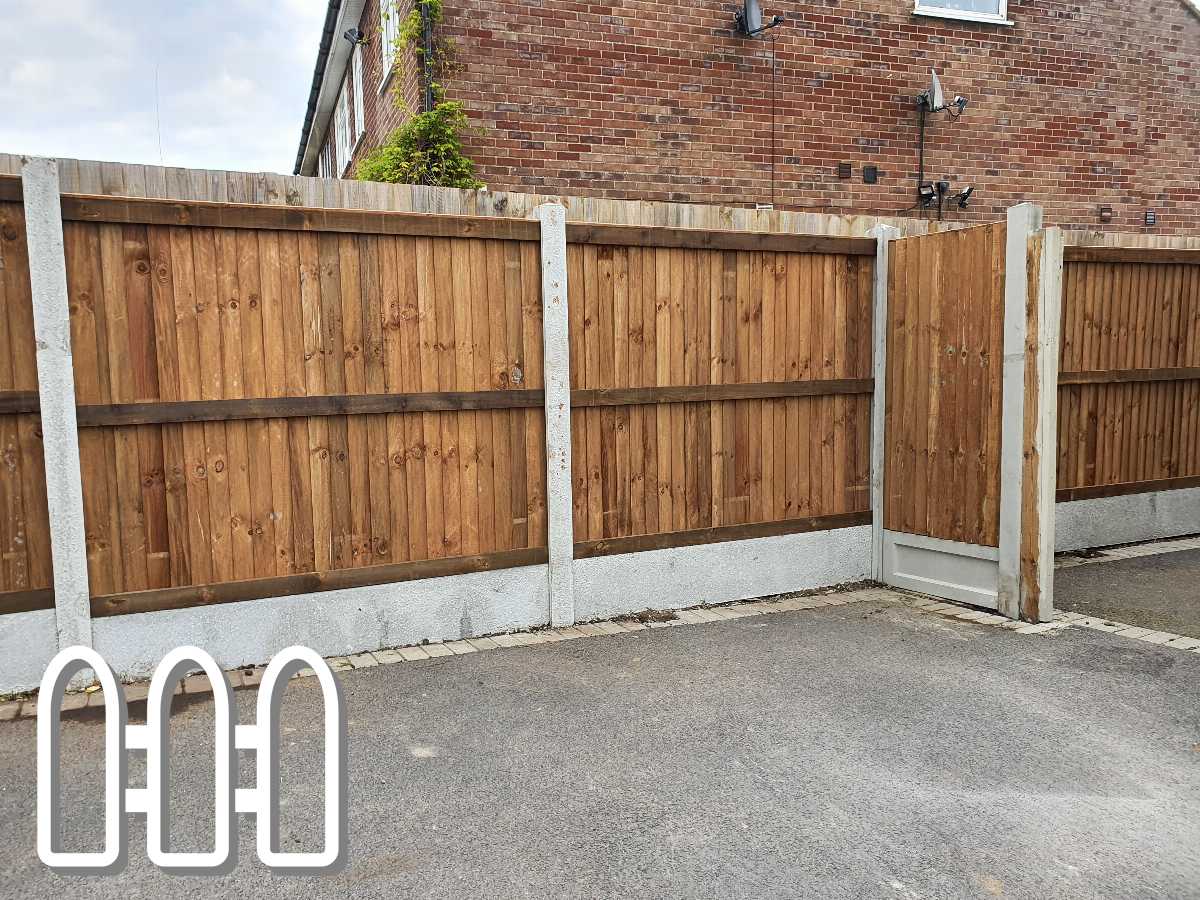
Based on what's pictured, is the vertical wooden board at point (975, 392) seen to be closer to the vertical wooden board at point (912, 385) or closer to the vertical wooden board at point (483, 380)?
the vertical wooden board at point (912, 385)

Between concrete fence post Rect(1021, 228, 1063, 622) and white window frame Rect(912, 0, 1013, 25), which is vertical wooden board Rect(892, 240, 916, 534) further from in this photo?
white window frame Rect(912, 0, 1013, 25)

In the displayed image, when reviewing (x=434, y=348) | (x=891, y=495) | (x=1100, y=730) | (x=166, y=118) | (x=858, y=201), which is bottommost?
(x=1100, y=730)

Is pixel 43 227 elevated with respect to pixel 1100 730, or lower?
elevated

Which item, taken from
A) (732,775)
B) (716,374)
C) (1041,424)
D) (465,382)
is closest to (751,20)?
(716,374)

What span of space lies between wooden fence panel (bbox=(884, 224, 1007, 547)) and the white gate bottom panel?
0.07m

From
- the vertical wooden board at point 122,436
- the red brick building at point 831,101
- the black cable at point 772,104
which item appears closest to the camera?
the vertical wooden board at point 122,436

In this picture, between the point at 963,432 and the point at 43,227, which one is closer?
the point at 43,227

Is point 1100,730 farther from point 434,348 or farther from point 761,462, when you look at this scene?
point 434,348

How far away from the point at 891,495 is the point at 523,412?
8.77ft

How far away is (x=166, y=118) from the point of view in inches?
292

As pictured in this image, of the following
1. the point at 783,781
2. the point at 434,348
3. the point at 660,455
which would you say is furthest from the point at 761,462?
the point at 783,781

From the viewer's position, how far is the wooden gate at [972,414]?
5.24m

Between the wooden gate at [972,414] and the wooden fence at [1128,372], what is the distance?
1.82 m

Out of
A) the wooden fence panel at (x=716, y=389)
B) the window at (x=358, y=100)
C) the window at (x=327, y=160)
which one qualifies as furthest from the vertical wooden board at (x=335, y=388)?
the window at (x=327, y=160)
